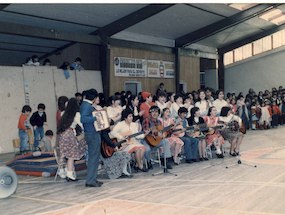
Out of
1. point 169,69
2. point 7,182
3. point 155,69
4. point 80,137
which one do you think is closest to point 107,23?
point 155,69

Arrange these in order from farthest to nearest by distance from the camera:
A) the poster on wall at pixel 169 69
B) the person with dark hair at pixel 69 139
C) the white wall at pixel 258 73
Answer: the white wall at pixel 258 73 < the poster on wall at pixel 169 69 < the person with dark hair at pixel 69 139

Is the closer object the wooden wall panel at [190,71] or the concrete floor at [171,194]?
the concrete floor at [171,194]

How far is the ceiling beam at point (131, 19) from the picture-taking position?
11.9m

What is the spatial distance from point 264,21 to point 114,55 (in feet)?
24.8

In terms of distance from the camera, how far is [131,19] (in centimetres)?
1237

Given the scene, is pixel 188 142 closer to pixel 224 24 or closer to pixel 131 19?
pixel 131 19

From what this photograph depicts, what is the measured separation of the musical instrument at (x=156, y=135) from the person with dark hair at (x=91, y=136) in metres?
1.38

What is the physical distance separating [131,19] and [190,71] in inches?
249

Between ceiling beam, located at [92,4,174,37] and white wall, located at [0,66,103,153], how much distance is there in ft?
5.11

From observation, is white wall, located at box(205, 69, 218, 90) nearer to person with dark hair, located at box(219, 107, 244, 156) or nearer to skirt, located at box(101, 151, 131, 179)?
person with dark hair, located at box(219, 107, 244, 156)

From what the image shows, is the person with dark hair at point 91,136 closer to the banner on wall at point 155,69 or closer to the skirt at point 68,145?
the skirt at point 68,145

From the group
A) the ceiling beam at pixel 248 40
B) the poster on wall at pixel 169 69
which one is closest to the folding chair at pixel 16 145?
the poster on wall at pixel 169 69

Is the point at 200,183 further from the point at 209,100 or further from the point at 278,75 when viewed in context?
the point at 278,75

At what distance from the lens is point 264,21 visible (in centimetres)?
1738
